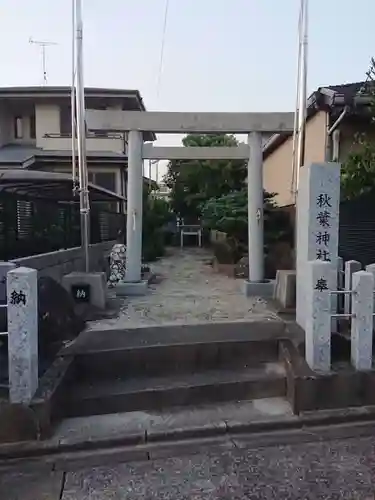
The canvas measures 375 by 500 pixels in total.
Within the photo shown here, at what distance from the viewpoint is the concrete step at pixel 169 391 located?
488 cm

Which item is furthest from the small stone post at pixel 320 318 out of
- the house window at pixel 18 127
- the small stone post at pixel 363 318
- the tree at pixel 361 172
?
the house window at pixel 18 127

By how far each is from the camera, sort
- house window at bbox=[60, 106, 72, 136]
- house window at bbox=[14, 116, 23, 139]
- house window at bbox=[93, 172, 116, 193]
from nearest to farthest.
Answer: house window at bbox=[93, 172, 116, 193]
house window at bbox=[60, 106, 72, 136]
house window at bbox=[14, 116, 23, 139]

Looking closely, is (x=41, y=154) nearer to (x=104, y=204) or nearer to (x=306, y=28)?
(x=104, y=204)

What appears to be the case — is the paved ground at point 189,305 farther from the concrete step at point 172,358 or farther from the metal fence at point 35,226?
the metal fence at point 35,226

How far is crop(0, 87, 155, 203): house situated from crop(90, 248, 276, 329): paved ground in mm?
7669

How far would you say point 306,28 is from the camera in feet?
30.2

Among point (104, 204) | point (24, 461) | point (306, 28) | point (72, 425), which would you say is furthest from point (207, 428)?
point (104, 204)

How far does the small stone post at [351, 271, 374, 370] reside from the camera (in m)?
4.91

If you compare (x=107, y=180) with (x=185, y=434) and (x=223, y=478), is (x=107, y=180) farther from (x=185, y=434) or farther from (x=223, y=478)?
(x=223, y=478)

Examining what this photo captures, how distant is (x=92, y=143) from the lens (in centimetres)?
1870

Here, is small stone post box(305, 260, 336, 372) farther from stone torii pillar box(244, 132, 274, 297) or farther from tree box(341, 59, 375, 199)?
stone torii pillar box(244, 132, 274, 297)

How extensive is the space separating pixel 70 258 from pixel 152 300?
236cm

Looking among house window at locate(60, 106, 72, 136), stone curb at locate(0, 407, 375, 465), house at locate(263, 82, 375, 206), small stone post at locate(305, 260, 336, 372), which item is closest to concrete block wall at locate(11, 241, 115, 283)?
stone curb at locate(0, 407, 375, 465)

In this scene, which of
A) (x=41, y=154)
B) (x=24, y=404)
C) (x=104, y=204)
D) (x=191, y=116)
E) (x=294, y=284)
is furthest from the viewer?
(x=41, y=154)
